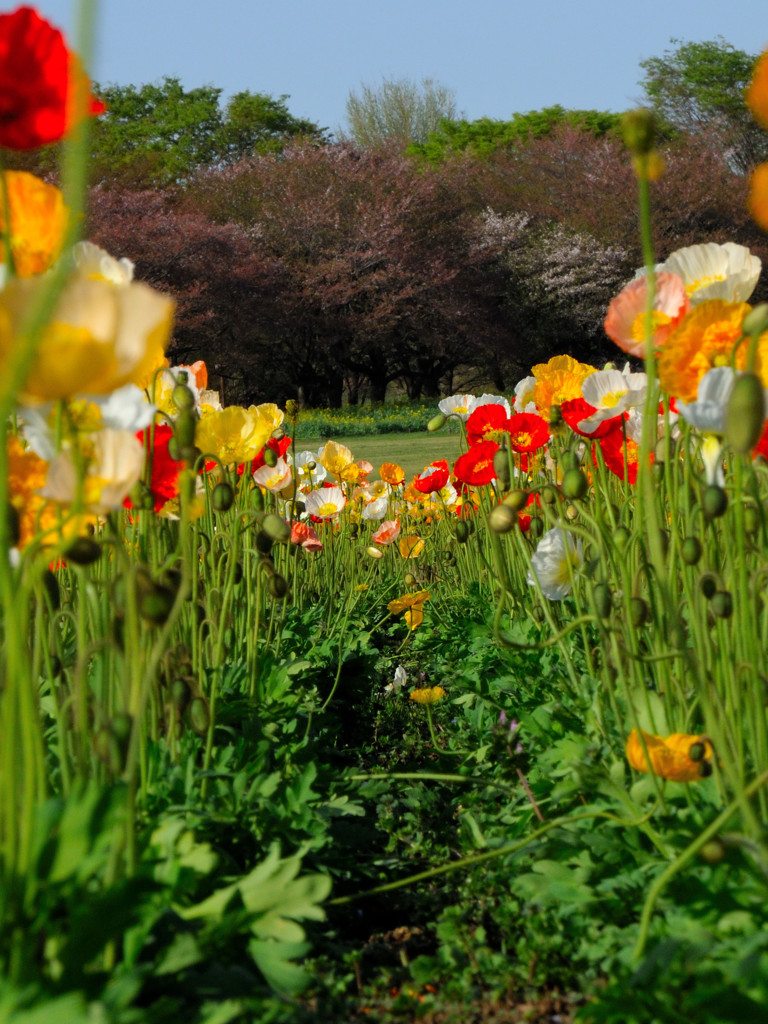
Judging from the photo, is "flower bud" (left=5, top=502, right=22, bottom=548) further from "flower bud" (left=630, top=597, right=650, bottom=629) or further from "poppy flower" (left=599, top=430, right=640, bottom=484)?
"poppy flower" (left=599, top=430, right=640, bottom=484)

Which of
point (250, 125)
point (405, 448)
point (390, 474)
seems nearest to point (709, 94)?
point (250, 125)

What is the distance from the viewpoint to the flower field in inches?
28.7

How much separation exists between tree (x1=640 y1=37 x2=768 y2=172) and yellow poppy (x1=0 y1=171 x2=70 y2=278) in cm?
A: 2504

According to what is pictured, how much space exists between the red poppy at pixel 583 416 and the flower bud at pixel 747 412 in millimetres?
832

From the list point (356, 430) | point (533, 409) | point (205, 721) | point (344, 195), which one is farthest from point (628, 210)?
point (205, 721)

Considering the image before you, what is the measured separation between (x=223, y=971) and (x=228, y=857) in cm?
25

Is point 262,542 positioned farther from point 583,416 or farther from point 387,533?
point 387,533

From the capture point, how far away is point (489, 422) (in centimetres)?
207

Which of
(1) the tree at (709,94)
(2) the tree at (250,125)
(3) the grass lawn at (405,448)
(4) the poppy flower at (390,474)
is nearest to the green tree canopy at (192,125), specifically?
(2) the tree at (250,125)

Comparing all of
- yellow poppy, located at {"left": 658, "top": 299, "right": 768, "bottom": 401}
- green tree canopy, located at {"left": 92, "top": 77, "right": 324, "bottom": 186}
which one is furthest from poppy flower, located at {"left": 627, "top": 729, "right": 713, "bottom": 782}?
green tree canopy, located at {"left": 92, "top": 77, "right": 324, "bottom": 186}

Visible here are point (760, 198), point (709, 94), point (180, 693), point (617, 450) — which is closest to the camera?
point (760, 198)

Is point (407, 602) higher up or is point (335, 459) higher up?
point (335, 459)

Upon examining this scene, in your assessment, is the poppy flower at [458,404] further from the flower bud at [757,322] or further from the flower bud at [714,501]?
the flower bud at [757,322]

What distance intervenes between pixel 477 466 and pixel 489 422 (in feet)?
0.31
